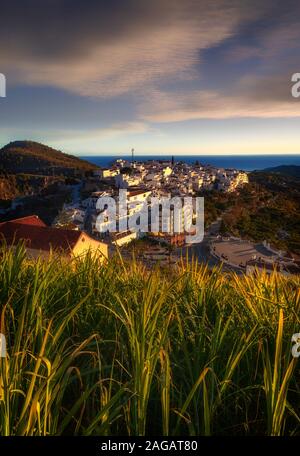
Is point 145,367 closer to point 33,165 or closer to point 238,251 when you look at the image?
point 238,251

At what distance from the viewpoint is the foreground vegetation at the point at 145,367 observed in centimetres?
109

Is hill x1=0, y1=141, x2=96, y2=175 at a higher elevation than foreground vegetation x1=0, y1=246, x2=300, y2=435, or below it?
higher

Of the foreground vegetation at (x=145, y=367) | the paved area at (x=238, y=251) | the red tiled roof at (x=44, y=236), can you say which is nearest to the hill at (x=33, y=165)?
the paved area at (x=238, y=251)

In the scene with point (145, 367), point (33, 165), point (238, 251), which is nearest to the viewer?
point (145, 367)

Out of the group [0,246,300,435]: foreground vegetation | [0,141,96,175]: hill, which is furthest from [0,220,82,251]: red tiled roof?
[0,141,96,175]: hill

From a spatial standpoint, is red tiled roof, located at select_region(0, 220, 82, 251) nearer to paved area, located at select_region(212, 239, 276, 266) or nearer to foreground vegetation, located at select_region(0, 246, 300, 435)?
foreground vegetation, located at select_region(0, 246, 300, 435)

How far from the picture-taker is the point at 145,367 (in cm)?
111

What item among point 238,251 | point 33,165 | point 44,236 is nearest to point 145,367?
point 44,236

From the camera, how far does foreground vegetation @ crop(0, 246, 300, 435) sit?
1.09 metres

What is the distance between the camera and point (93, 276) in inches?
87.7

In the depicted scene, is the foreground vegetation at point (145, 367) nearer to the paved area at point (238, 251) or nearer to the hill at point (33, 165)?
the paved area at point (238, 251)

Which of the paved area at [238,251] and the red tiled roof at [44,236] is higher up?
the red tiled roof at [44,236]
